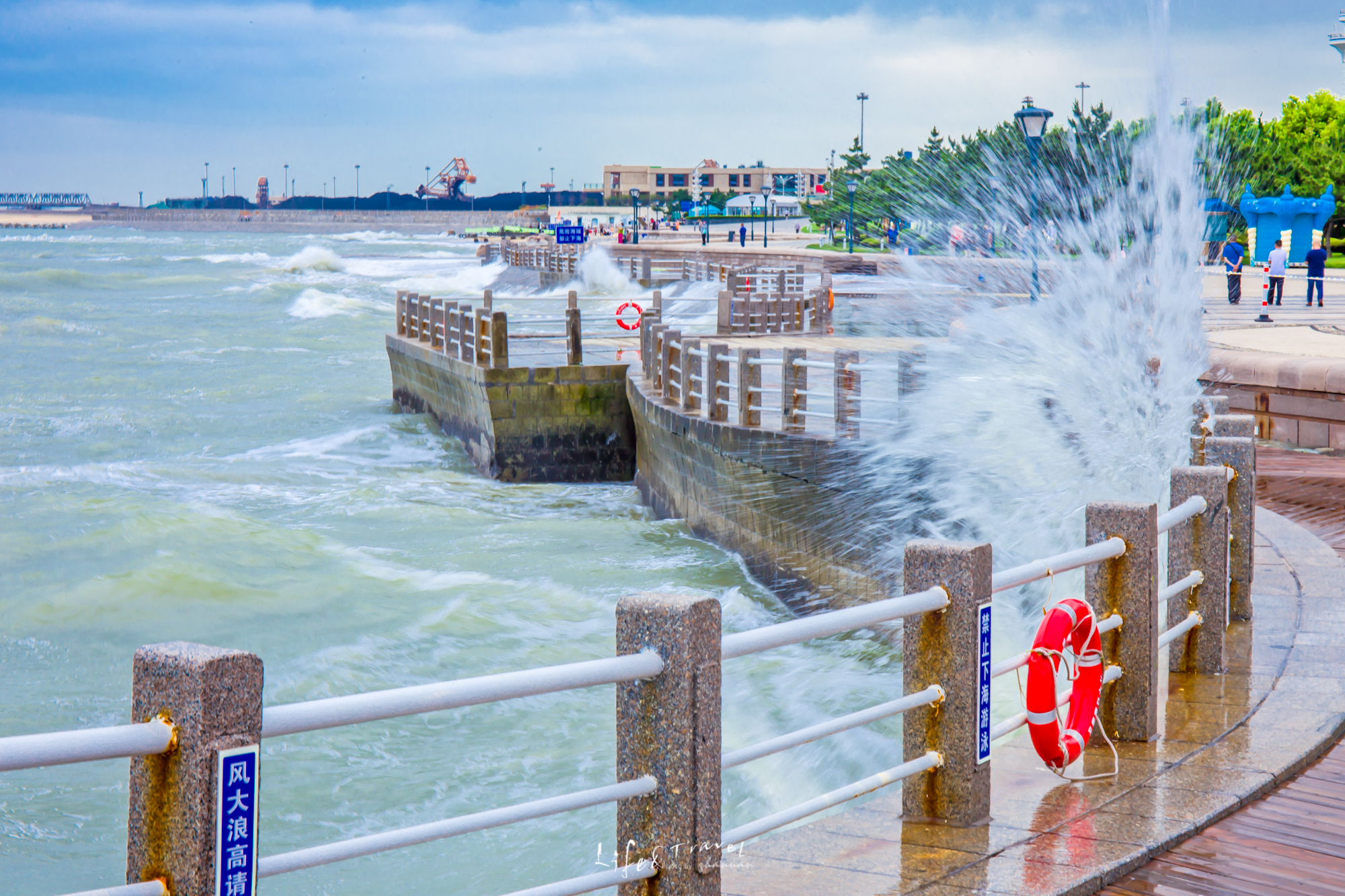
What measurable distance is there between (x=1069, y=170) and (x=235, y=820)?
51027mm

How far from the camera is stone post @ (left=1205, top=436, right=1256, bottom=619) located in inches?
263

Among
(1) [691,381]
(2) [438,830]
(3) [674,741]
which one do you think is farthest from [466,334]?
(2) [438,830]

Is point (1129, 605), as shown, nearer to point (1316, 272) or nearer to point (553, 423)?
point (553, 423)

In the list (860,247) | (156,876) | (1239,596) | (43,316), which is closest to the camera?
(156,876)

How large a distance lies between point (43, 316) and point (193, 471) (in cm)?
4541

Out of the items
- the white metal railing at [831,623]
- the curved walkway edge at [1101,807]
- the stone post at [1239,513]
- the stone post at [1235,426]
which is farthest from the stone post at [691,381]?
the white metal railing at [831,623]

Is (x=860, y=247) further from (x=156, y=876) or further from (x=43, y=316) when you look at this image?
(x=156, y=876)

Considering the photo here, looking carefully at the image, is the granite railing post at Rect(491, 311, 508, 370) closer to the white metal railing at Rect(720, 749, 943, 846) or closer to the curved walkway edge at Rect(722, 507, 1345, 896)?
the curved walkway edge at Rect(722, 507, 1345, 896)

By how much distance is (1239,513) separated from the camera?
6.82 meters

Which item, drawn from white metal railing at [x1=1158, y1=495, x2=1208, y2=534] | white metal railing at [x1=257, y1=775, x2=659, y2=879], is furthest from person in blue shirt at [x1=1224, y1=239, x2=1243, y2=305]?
white metal railing at [x1=257, y1=775, x2=659, y2=879]

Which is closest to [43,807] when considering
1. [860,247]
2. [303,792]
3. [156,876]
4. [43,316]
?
[303,792]

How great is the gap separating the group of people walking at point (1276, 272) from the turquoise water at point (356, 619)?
15.4 meters

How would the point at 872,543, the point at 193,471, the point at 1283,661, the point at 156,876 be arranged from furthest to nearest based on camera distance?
the point at 193,471 → the point at 872,543 → the point at 1283,661 → the point at 156,876

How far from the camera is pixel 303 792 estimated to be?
28.5 ft
